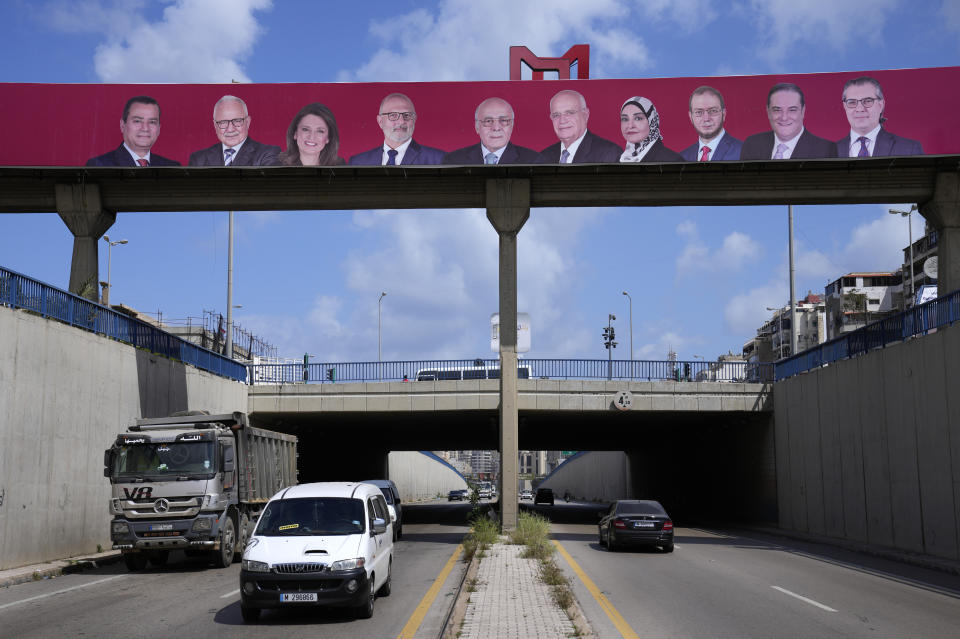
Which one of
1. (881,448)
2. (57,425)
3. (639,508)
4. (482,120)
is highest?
(482,120)

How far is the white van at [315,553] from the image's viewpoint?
39.3 ft

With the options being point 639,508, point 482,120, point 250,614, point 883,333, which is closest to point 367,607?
point 250,614

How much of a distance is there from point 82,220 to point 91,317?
7.07m

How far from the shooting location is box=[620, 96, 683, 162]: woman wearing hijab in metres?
29.4

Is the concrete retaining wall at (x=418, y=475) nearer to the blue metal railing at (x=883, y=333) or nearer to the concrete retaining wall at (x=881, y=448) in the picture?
the concrete retaining wall at (x=881, y=448)

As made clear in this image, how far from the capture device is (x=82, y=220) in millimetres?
29812

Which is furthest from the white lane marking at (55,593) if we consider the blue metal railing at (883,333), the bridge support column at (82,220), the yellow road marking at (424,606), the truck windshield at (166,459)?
the blue metal railing at (883,333)

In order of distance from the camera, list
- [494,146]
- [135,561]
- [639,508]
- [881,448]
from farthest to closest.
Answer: [494,146] → [881,448] → [639,508] → [135,561]

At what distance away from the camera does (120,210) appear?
30.5 metres

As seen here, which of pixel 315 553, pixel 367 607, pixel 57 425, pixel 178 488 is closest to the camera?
pixel 315 553

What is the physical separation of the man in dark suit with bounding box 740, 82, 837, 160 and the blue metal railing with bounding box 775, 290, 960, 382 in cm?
593

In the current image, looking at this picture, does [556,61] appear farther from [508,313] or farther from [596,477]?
[596,477]

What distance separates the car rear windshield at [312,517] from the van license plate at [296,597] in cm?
111

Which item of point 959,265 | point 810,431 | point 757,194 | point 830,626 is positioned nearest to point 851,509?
point 810,431
